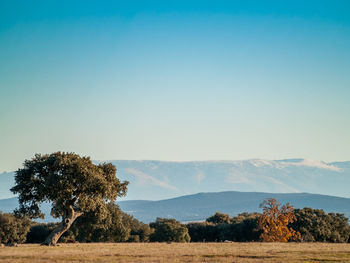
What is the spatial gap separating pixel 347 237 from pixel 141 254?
80.6m

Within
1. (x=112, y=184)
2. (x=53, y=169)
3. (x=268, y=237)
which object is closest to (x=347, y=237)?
→ (x=268, y=237)

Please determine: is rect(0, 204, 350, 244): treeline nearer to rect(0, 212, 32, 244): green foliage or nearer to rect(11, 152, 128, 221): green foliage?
rect(0, 212, 32, 244): green foliage

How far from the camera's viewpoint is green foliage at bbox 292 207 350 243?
90000mm

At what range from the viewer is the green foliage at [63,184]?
4738cm

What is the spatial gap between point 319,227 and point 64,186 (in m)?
63.9

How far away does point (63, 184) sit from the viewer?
4691cm

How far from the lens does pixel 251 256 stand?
1375 inches

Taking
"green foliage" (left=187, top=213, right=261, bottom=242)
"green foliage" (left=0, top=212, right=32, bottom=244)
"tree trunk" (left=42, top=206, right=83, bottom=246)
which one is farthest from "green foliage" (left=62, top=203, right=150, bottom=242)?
"green foliage" (left=187, top=213, right=261, bottom=242)

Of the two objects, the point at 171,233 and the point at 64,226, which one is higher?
the point at 64,226

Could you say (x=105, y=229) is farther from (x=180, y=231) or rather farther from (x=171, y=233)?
(x=171, y=233)

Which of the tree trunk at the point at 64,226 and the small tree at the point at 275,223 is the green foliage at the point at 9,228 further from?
the small tree at the point at 275,223

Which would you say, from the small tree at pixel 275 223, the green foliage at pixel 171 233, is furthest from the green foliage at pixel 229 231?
the small tree at pixel 275 223

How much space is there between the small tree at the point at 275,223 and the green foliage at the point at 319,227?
1258 cm

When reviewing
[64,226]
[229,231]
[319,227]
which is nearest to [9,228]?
[64,226]
